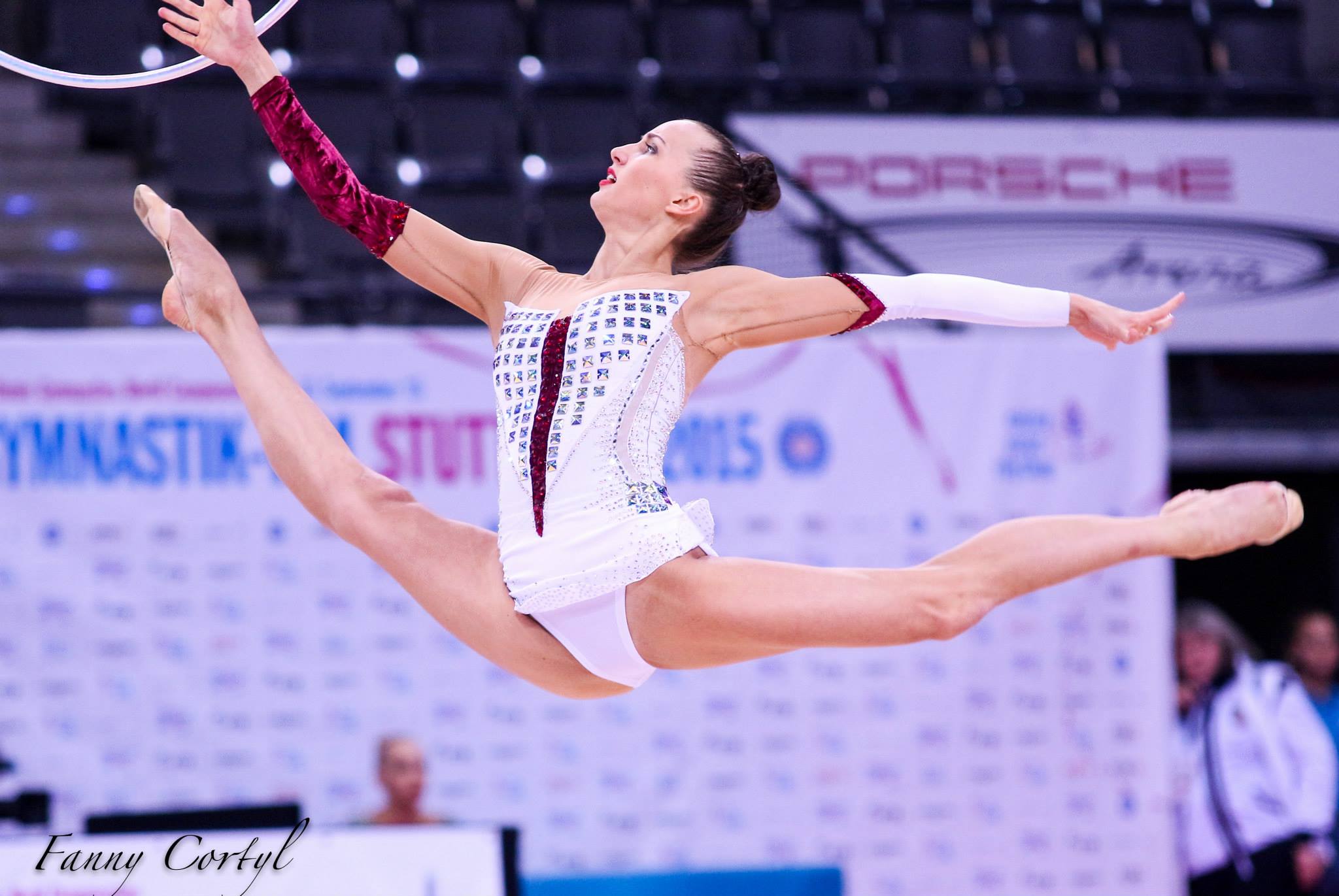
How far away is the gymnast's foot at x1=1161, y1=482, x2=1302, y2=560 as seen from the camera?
2.92 metres

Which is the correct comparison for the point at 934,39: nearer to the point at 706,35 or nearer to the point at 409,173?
the point at 706,35

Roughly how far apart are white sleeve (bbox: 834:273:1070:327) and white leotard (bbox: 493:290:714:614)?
410 mm

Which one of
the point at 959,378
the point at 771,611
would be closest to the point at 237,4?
the point at 771,611

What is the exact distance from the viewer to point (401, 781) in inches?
224

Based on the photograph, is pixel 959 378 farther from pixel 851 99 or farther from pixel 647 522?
pixel 647 522

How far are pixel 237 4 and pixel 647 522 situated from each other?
139cm

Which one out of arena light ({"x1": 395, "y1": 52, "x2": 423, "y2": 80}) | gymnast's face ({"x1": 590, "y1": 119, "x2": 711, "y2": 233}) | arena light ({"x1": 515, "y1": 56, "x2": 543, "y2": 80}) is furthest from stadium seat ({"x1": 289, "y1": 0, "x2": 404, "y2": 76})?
gymnast's face ({"x1": 590, "y1": 119, "x2": 711, "y2": 233})

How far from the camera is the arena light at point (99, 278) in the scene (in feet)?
22.3

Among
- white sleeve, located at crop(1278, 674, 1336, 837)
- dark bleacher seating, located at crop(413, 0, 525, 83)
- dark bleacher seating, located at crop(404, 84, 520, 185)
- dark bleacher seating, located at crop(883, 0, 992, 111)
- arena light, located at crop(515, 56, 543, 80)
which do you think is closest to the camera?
white sleeve, located at crop(1278, 674, 1336, 837)

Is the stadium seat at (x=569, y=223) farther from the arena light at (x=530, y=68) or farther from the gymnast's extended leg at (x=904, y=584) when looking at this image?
the gymnast's extended leg at (x=904, y=584)

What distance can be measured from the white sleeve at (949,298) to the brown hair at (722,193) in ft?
0.97

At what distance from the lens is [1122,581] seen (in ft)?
21.0

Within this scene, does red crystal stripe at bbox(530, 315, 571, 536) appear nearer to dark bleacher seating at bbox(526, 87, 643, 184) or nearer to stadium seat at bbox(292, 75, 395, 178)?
stadium seat at bbox(292, 75, 395, 178)

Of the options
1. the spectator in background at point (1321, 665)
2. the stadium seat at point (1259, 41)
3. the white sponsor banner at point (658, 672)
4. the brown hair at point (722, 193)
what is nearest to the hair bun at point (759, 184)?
the brown hair at point (722, 193)
